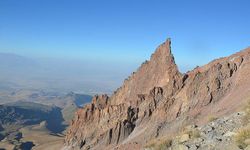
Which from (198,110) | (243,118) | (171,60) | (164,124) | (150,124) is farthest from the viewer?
(171,60)

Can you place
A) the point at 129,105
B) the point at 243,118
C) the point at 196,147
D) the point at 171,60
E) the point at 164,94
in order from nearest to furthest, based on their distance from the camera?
the point at 196,147 < the point at 243,118 < the point at 164,94 < the point at 129,105 < the point at 171,60

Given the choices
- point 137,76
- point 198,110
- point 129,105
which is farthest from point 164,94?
point 137,76

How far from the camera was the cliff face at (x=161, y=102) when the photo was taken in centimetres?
5519

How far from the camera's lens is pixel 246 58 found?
57469 mm

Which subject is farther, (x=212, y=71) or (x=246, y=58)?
(x=212, y=71)

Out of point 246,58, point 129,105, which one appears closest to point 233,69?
point 246,58

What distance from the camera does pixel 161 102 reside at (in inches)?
2783

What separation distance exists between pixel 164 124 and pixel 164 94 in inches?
449

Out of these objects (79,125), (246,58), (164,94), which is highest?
(246,58)

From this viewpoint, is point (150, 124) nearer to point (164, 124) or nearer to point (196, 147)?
point (164, 124)

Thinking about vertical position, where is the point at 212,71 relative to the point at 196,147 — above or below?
above

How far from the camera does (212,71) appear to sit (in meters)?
61.9

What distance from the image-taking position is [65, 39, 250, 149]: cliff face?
181 ft

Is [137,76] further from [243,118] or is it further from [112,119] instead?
[243,118]
